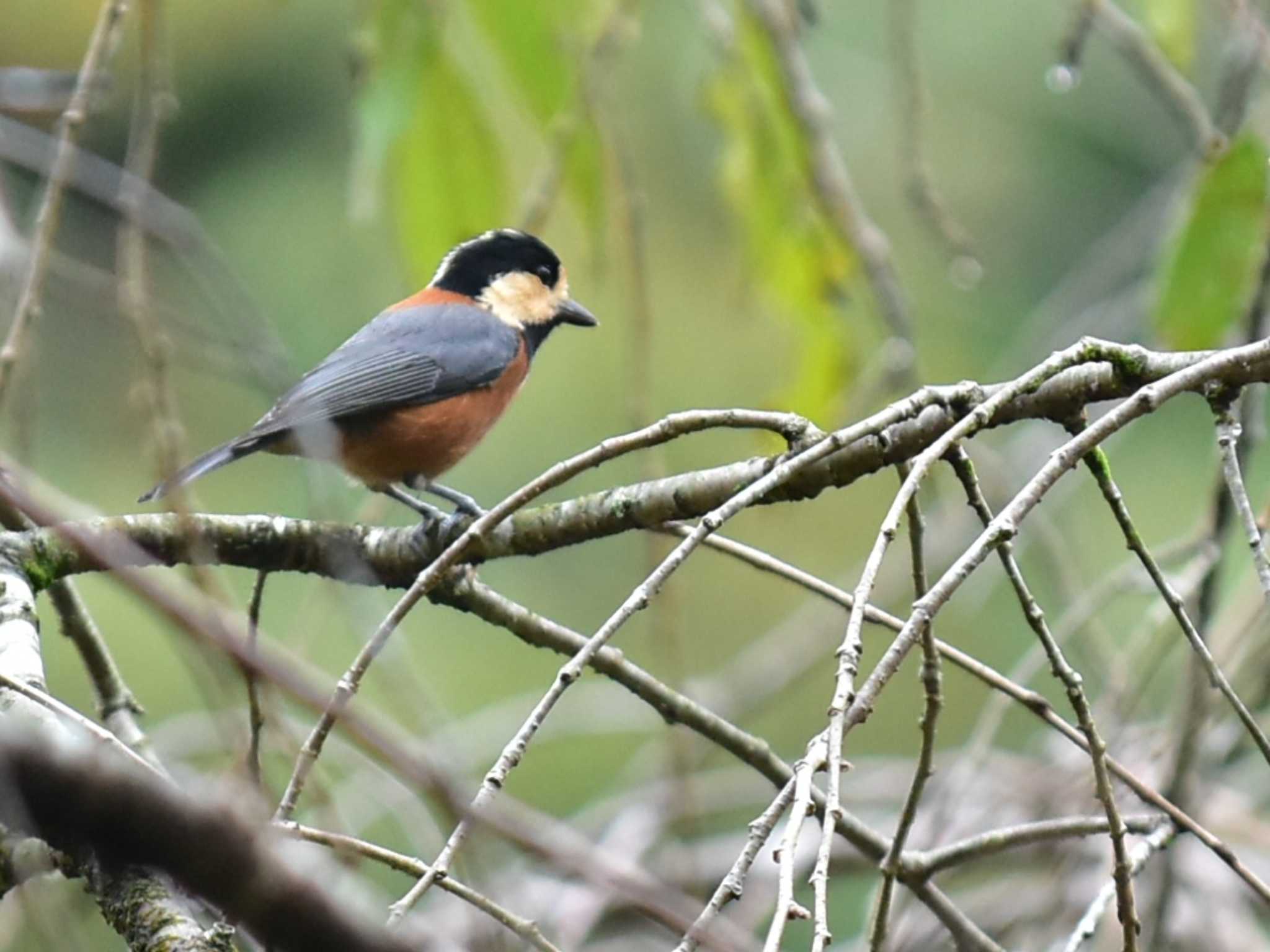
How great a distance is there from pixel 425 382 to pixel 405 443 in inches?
8.2

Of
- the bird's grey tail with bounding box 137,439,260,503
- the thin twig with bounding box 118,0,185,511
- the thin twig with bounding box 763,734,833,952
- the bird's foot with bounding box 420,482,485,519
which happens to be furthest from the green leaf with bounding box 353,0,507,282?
the thin twig with bounding box 763,734,833,952

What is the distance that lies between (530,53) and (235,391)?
25.1ft

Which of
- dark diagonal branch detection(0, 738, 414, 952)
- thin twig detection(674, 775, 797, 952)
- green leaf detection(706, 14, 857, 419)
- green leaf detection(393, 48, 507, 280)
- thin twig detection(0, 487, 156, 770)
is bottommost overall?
thin twig detection(0, 487, 156, 770)

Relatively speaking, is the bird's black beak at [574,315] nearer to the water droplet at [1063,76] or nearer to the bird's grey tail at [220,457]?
the bird's grey tail at [220,457]

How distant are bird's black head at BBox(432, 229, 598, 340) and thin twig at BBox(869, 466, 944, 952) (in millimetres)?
3380

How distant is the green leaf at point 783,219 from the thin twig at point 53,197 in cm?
124

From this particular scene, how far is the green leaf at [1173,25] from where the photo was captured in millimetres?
2781

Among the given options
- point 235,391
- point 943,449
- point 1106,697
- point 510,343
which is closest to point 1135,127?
point 235,391

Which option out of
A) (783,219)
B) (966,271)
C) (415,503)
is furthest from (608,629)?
(415,503)

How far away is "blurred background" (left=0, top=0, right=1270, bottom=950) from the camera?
8.63ft

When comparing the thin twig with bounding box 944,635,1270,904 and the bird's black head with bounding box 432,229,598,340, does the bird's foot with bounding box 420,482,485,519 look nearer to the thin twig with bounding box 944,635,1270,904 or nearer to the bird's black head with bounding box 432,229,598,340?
the bird's black head with bounding box 432,229,598,340

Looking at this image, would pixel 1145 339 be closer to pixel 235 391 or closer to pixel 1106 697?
pixel 1106 697

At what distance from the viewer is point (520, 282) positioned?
5160 mm

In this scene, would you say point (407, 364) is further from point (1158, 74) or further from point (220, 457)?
point (1158, 74)
